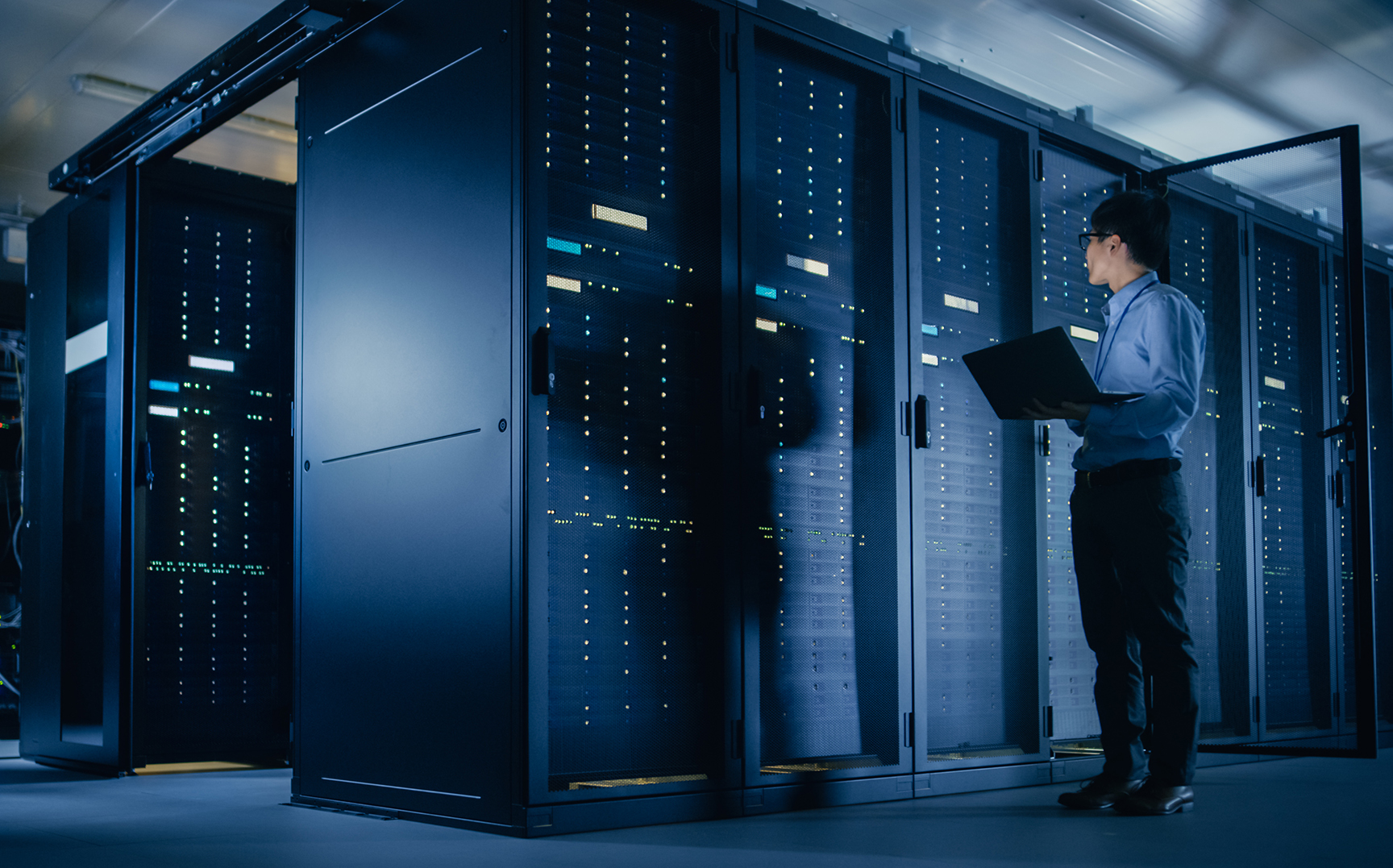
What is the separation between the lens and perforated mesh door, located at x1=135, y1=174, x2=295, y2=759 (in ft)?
14.5

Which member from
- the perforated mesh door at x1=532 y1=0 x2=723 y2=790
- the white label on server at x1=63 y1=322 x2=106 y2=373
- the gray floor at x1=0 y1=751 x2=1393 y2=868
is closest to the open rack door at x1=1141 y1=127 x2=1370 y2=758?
A: the gray floor at x1=0 y1=751 x2=1393 y2=868

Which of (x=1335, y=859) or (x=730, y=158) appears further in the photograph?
(x=730, y=158)

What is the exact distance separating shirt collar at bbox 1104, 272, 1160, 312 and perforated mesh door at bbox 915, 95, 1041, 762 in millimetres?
589

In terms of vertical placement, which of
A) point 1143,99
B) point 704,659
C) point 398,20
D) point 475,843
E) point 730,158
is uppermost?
point 1143,99

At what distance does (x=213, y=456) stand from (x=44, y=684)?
115 centimetres

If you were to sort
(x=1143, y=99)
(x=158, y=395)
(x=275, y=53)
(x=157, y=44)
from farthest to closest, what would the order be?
(x=1143, y=99)
(x=157, y=44)
(x=158, y=395)
(x=275, y=53)

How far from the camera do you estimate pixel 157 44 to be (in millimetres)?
4988

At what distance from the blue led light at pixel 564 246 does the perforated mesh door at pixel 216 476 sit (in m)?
2.36

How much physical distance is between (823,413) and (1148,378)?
868mm

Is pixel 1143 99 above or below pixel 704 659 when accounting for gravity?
above

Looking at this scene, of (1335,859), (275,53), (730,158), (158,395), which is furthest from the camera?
(158,395)

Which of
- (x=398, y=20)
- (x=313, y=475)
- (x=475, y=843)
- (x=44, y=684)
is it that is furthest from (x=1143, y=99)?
(x=44, y=684)

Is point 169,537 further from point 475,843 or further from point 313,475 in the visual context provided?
point 475,843

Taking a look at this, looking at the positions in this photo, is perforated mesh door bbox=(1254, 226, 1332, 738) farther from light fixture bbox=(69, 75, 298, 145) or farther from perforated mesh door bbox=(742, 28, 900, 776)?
light fixture bbox=(69, 75, 298, 145)
